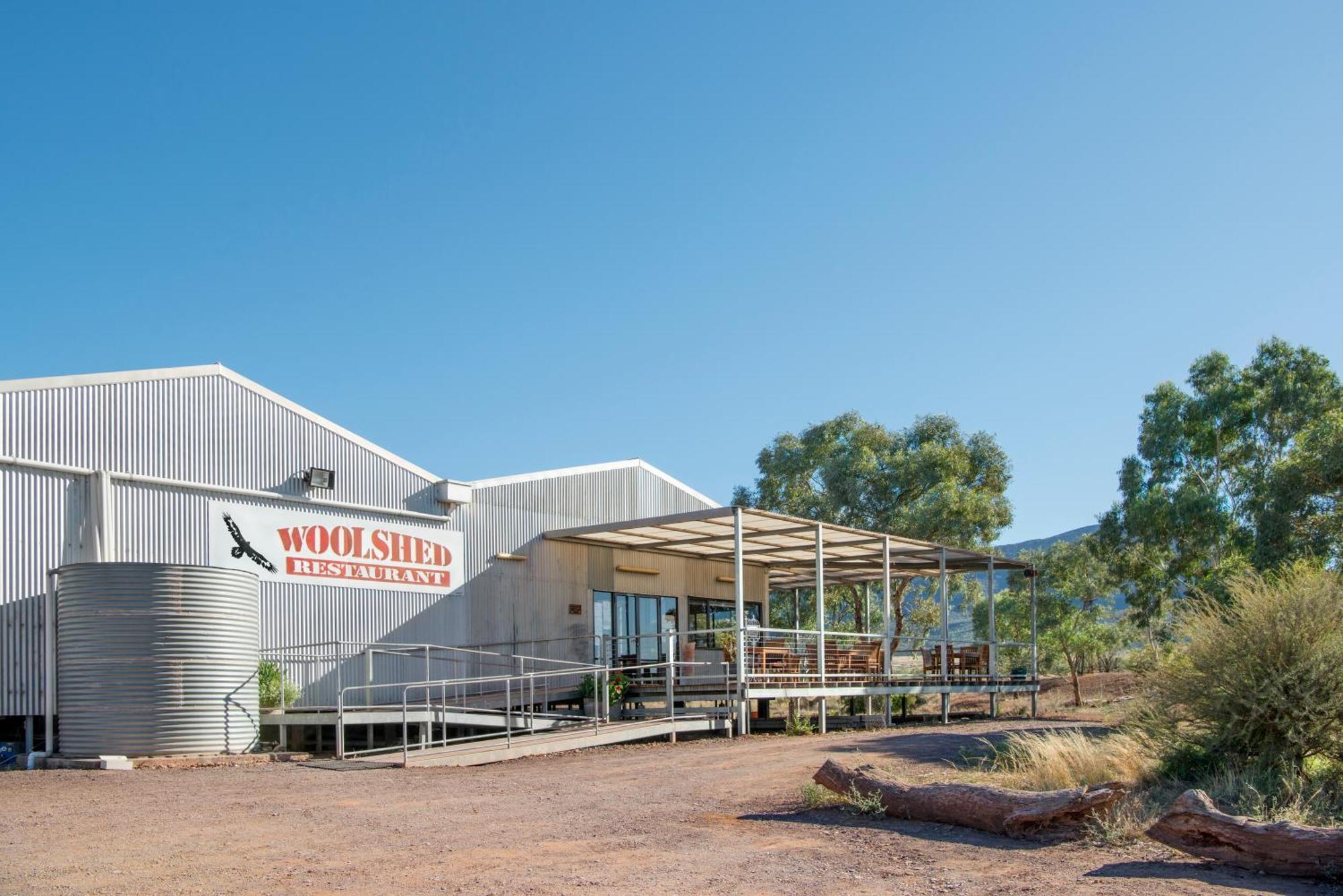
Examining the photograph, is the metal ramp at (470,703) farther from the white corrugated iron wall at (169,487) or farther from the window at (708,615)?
the window at (708,615)

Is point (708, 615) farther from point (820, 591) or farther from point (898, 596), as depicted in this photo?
point (898, 596)

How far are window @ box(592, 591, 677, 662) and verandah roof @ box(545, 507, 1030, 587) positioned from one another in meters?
1.07

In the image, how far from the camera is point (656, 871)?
7.66 metres

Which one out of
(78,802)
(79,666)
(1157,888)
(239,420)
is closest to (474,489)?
(239,420)

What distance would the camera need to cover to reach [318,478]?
20.0 m

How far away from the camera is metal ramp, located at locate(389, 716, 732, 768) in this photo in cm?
1519

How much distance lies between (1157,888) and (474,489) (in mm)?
16638

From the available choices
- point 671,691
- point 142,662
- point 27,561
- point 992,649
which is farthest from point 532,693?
point 992,649

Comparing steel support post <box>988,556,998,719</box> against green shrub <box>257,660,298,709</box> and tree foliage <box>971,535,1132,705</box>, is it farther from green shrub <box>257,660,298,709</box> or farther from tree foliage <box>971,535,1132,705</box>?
green shrub <box>257,660,298,709</box>

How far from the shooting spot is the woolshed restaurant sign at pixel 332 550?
1870 centimetres

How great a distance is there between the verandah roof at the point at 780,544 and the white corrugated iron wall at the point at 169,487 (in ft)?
12.5

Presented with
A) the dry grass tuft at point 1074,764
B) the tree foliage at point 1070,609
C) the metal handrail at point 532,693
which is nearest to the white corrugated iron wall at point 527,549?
the metal handrail at point 532,693

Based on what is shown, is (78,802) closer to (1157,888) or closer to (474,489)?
(1157,888)

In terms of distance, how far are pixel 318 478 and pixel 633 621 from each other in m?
8.42
